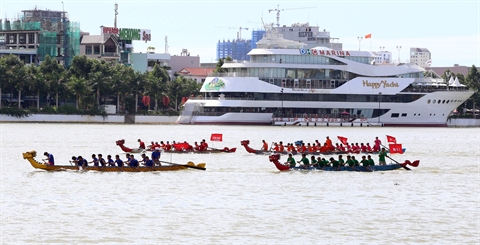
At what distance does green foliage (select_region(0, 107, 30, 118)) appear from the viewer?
112 metres

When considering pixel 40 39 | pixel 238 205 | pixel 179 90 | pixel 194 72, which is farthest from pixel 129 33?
pixel 238 205

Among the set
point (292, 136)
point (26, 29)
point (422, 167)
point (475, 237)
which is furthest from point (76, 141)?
point (26, 29)

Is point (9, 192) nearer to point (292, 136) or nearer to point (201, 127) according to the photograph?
point (292, 136)

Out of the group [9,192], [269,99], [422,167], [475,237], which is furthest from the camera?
[269,99]

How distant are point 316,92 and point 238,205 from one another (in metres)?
83.8

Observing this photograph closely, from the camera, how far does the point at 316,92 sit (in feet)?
403

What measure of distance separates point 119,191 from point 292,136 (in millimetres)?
51141

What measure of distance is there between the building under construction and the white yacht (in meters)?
25.3

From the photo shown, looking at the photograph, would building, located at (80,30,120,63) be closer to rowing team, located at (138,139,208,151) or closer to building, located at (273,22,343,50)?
building, located at (273,22,343,50)

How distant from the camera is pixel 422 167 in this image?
60.7 m

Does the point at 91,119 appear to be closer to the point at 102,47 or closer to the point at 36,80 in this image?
the point at 36,80

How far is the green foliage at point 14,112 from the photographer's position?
112 m

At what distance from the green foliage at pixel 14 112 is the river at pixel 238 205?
48.9 metres

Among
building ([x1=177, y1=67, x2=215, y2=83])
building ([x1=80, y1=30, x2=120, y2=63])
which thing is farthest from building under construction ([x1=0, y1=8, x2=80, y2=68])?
building ([x1=177, y1=67, x2=215, y2=83])
